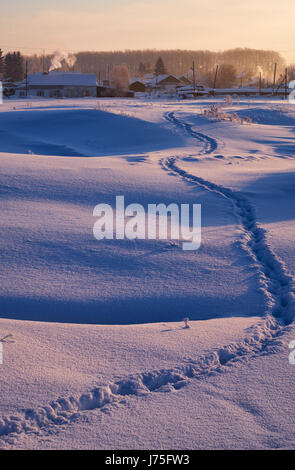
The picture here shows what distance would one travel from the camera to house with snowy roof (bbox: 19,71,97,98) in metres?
54.6

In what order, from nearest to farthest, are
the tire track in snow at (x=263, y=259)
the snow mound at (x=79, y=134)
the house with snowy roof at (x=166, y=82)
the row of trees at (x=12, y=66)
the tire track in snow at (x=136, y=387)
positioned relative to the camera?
1. the tire track in snow at (x=136, y=387)
2. the tire track in snow at (x=263, y=259)
3. the snow mound at (x=79, y=134)
4. the house with snowy roof at (x=166, y=82)
5. the row of trees at (x=12, y=66)

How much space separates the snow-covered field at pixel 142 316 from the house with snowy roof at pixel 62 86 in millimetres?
49714

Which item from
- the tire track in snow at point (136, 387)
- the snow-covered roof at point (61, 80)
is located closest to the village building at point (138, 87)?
the snow-covered roof at point (61, 80)

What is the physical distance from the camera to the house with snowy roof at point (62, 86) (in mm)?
54594

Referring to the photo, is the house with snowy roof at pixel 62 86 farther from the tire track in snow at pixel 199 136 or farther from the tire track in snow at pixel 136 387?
the tire track in snow at pixel 136 387

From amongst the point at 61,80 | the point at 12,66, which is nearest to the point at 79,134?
the point at 61,80

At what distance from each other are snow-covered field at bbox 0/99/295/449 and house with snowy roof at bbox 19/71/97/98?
163 ft

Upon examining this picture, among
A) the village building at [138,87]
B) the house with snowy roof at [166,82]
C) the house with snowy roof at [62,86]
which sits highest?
the house with snowy roof at [166,82]

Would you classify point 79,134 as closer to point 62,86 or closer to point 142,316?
point 142,316

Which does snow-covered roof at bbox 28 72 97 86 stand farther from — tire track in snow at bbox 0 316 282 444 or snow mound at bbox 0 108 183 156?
tire track in snow at bbox 0 316 282 444

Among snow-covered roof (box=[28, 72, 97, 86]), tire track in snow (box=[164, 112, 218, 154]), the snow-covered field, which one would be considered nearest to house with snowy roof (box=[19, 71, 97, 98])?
snow-covered roof (box=[28, 72, 97, 86])

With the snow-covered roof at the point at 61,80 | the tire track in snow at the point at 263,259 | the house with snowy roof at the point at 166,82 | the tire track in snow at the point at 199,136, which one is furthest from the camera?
the house with snowy roof at the point at 166,82

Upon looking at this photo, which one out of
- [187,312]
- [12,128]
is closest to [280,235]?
[187,312]
